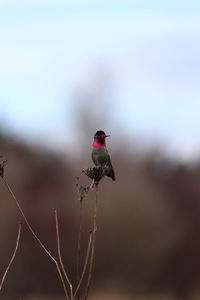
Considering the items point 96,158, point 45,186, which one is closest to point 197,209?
point 45,186

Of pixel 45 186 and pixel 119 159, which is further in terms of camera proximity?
pixel 119 159

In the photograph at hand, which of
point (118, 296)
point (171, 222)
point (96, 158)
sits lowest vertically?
point (118, 296)

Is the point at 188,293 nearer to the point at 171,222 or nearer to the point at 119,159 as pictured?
the point at 171,222

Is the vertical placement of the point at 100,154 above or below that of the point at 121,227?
above

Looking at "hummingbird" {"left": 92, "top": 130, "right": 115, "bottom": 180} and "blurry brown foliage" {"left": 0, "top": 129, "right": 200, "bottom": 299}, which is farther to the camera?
"blurry brown foliage" {"left": 0, "top": 129, "right": 200, "bottom": 299}

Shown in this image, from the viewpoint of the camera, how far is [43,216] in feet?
87.3

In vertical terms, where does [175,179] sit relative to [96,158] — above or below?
below

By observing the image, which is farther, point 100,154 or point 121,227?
point 121,227

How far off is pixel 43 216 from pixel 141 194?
333cm

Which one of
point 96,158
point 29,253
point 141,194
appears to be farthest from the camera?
point 141,194

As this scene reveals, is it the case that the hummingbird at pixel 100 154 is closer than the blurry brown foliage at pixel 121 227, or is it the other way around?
the hummingbird at pixel 100 154

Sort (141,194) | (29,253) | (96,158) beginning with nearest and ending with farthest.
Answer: (96,158), (29,253), (141,194)

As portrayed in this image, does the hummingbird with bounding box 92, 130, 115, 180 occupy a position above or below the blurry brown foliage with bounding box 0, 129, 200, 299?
above

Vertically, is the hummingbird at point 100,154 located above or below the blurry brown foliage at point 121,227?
above
